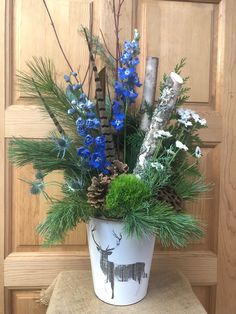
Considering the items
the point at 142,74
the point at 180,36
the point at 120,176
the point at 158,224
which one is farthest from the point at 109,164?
the point at 180,36

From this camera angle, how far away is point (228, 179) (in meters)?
1.01

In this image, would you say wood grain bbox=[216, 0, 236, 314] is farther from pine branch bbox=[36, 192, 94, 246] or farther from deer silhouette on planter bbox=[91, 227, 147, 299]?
pine branch bbox=[36, 192, 94, 246]

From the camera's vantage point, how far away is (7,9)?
3.06ft

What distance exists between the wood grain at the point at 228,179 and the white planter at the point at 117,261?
0.40 metres

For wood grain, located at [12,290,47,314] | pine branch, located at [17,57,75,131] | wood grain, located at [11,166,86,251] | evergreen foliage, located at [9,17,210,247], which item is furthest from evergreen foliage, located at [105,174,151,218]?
wood grain, located at [12,290,47,314]

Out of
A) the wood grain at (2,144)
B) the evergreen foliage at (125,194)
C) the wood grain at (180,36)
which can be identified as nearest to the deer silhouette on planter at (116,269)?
the evergreen foliage at (125,194)

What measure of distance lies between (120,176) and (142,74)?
46cm

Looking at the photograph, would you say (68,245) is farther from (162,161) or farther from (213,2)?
(213,2)

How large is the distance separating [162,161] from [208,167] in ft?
1.18

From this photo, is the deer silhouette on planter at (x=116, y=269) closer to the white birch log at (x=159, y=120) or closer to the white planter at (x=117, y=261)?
the white planter at (x=117, y=261)

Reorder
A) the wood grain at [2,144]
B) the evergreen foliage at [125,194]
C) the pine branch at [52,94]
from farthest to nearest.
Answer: the wood grain at [2,144] → the pine branch at [52,94] → the evergreen foliage at [125,194]

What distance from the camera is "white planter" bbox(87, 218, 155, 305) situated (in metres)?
0.68

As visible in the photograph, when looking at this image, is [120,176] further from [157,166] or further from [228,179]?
[228,179]

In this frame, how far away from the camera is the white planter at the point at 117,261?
68 centimetres
